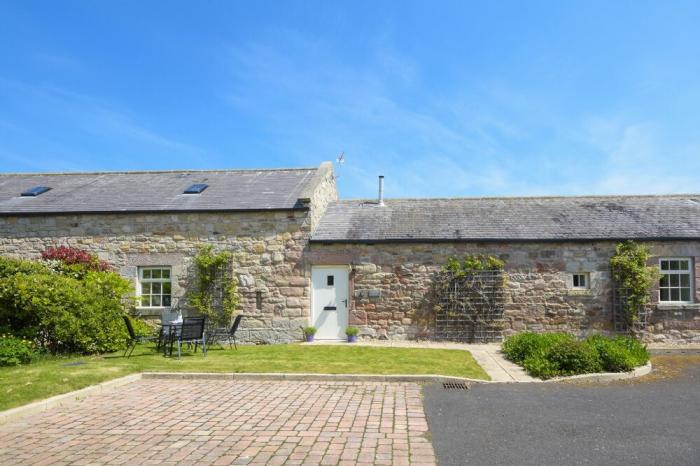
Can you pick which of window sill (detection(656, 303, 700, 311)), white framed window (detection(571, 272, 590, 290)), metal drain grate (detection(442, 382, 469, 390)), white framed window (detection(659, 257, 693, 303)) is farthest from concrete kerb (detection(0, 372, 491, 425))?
white framed window (detection(659, 257, 693, 303))

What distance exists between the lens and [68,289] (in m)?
11.7

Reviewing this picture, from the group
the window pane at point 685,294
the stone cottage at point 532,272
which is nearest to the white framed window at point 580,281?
the stone cottage at point 532,272

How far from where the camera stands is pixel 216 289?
1423 centimetres

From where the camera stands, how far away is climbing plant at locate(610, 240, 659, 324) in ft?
44.5

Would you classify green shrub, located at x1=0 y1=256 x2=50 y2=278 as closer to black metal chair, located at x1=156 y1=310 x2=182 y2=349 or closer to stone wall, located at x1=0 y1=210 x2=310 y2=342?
stone wall, located at x1=0 y1=210 x2=310 y2=342

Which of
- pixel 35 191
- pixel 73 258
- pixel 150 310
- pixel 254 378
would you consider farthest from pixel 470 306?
pixel 35 191

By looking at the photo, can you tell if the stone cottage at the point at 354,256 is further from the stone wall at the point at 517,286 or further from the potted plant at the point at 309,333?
the potted plant at the point at 309,333

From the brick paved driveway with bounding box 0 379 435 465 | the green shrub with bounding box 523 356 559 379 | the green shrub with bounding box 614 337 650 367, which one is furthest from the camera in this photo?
the green shrub with bounding box 614 337 650 367

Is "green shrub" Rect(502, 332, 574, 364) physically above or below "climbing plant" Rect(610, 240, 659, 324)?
below

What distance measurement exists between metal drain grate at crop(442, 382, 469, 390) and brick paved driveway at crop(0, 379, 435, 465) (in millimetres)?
588

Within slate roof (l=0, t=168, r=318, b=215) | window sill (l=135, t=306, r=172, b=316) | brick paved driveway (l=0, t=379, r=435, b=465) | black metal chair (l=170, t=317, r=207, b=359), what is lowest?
brick paved driveway (l=0, t=379, r=435, b=465)

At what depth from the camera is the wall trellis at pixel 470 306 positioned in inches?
549

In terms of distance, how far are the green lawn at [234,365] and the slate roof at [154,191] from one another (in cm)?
444

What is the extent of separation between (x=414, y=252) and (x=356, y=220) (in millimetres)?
2266
